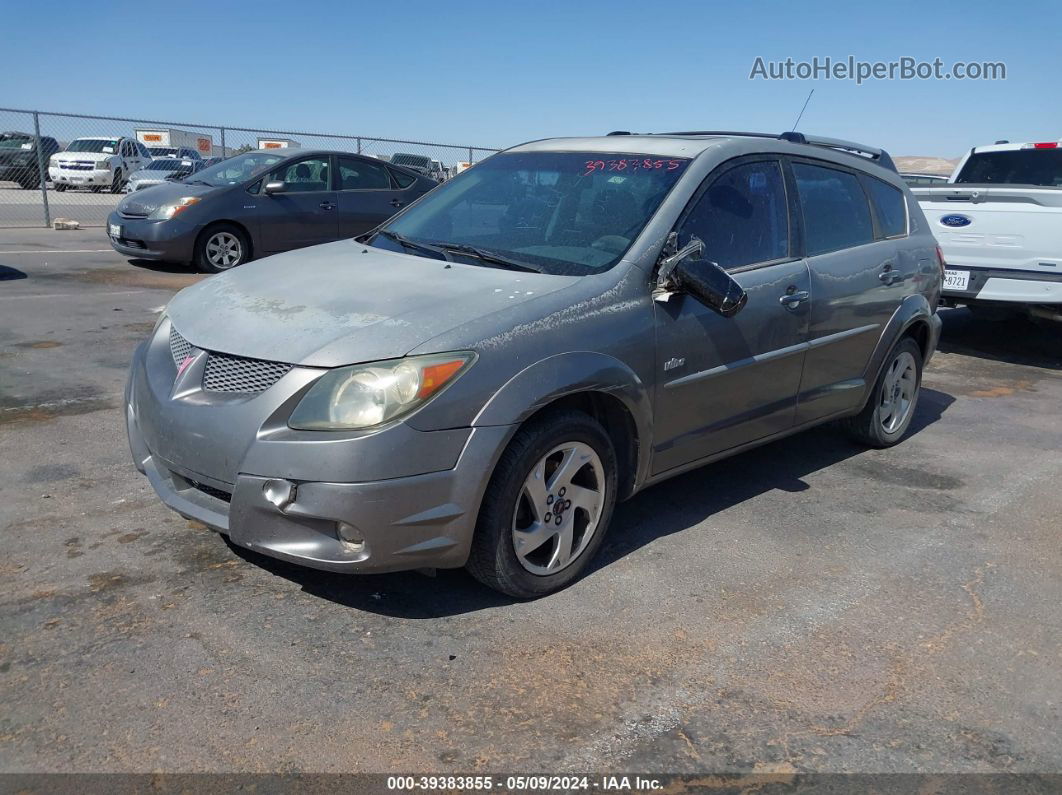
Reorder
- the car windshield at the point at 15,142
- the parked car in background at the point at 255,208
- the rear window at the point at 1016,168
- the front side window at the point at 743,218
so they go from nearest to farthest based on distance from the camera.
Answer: the front side window at the point at 743,218 < the rear window at the point at 1016,168 < the parked car in background at the point at 255,208 < the car windshield at the point at 15,142

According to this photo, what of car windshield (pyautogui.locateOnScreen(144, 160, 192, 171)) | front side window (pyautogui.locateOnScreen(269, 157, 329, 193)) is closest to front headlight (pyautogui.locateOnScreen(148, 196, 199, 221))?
front side window (pyautogui.locateOnScreen(269, 157, 329, 193))


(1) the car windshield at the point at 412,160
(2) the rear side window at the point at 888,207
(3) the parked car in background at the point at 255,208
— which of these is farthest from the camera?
Answer: (1) the car windshield at the point at 412,160

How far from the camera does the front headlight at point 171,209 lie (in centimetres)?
1106

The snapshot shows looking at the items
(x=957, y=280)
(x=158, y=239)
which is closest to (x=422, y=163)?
(x=158, y=239)

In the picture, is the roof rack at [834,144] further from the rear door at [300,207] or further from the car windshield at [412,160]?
the car windshield at [412,160]

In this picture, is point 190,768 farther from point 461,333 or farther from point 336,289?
point 336,289

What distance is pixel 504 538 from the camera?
3438mm

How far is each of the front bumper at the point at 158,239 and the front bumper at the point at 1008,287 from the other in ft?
26.8

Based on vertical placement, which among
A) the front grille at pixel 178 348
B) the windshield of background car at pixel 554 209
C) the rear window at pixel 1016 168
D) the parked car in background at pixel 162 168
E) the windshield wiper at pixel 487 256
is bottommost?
the parked car in background at pixel 162 168

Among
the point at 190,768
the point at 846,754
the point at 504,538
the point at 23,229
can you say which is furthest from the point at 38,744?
the point at 23,229

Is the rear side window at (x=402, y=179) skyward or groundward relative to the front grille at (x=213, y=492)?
skyward

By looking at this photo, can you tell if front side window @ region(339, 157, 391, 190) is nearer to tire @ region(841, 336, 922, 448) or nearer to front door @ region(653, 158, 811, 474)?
tire @ region(841, 336, 922, 448)

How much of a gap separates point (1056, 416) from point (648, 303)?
14.9 ft

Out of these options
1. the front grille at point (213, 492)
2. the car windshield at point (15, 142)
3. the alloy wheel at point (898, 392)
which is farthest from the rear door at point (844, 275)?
the car windshield at point (15, 142)
